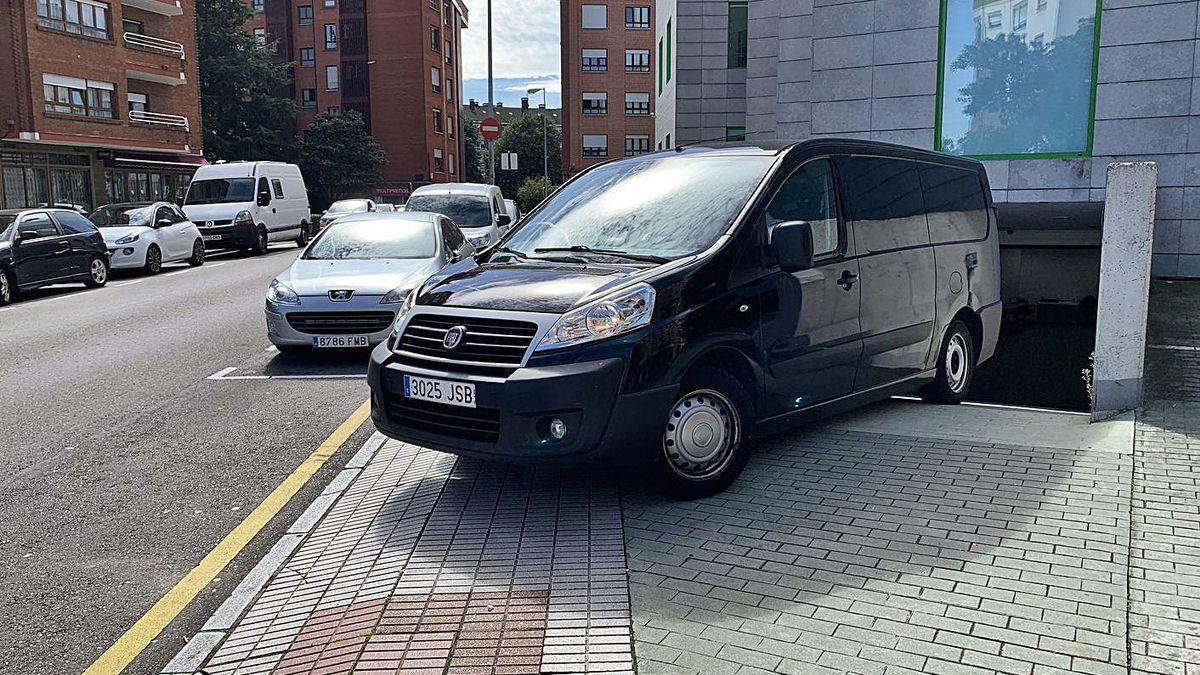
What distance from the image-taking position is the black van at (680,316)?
473cm

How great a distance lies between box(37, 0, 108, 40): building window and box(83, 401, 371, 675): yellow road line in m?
38.3

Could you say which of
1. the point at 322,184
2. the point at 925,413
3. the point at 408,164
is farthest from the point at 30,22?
Answer: the point at 925,413

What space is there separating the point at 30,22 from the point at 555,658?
135 feet

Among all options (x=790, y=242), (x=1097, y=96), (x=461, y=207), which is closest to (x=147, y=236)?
(x=461, y=207)

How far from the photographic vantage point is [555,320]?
4766 millimetres

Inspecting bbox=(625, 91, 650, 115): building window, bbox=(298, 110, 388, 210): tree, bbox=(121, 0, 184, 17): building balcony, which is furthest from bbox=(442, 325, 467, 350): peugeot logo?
bbox=(625, 91, 650, 115): building window

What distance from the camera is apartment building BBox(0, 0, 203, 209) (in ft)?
119

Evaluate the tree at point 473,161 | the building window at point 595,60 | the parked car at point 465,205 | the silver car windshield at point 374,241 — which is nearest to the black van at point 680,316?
the silver car windshield at point 374,241

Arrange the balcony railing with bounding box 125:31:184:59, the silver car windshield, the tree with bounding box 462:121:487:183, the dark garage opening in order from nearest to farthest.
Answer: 1. the silver car windshield
2. the dark garage opening
3. the balcony railing with bounding box 125:31:184:59
4. the tree with bounding box 462:121:487:183

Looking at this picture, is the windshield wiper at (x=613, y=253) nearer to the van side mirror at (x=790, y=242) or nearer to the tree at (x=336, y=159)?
the van side mirror at (x=790, y=242)

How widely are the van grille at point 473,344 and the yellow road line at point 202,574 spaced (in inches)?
46.4

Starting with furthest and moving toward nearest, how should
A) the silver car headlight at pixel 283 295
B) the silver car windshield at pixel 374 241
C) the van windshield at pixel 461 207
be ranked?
1. the van windshield at pixel 461 207
2. the silver car windshield at pixel 374 241
3. the silver car headlight at pixel 283 295

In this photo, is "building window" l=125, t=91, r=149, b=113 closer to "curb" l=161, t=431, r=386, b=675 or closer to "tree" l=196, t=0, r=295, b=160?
"tree" l=196, t=0, r=295, b=160

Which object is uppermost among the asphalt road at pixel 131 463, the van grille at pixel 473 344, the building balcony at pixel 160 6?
the building balcony at pixel 160 6
